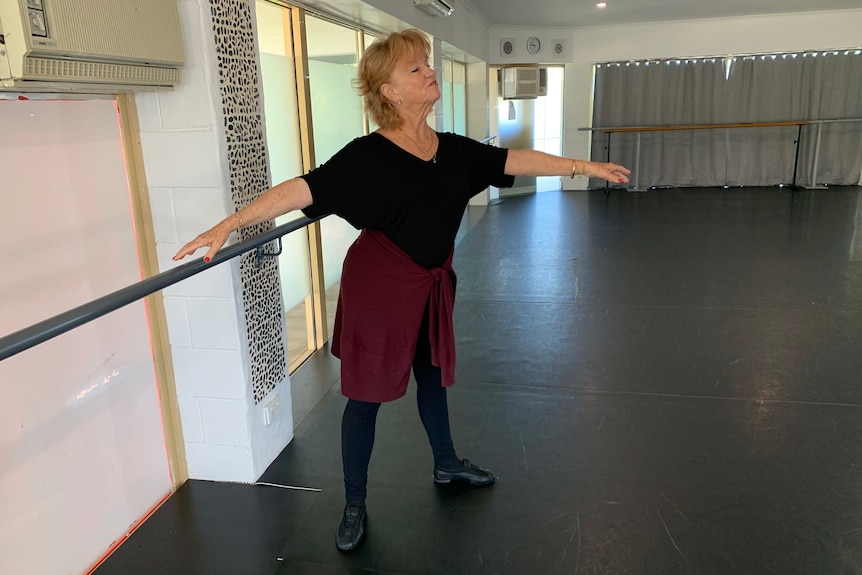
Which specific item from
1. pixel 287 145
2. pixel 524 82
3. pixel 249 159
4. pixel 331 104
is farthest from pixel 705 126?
pixel 249 159

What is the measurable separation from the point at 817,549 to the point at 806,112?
8367 millimetres

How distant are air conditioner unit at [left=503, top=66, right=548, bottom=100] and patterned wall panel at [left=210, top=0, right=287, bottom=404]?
22.0ft

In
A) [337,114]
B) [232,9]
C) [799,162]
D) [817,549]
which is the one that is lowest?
[817,549]

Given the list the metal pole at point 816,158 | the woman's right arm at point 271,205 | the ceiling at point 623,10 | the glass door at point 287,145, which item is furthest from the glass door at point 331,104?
the metal pole at point 816,158

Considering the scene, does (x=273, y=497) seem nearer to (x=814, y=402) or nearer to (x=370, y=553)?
(x=370, y=553)

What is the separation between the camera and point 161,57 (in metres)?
1.61

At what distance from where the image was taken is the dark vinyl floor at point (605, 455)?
1.79 meters

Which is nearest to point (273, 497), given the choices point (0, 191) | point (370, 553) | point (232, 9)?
point (370, 553)

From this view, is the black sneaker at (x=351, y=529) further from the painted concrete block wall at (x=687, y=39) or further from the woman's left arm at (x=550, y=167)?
the painted concrete block wall at (x=687, y=39)

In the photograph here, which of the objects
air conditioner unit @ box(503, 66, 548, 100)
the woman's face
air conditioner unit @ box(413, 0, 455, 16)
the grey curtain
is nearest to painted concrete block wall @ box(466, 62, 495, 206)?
air conditioner unit @ box(503, 66, 548, 100)

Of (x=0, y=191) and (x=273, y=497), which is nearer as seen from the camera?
(x=0, y=191)

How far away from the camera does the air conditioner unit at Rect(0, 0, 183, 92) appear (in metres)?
1.20

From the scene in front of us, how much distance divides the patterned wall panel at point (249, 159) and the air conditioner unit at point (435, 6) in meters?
2.55

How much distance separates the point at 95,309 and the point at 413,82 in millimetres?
911
